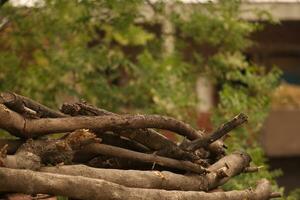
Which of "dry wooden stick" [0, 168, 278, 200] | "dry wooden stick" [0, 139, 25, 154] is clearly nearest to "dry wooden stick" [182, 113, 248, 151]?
"dry wooden stick" [0, 168, 278, 200]

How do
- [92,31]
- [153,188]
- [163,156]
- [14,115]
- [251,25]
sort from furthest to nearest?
[92,31]
[251,25]
[163,156]
[153,188]
[14,115]

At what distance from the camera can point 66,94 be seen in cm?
652

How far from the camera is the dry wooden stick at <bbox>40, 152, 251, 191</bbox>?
2.24 meters

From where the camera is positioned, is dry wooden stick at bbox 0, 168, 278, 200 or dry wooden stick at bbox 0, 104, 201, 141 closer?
dry wooden stick at bbox 0, 168, 278, 200

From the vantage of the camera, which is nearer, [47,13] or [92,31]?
[47,13]

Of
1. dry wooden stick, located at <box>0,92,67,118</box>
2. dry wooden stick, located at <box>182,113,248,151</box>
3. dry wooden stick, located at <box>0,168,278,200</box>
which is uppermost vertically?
dry wooden stick, located at <box>182,113,248,151</box>

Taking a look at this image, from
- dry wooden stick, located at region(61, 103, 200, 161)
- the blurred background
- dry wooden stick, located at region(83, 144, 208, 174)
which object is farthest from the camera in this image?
the blurred background

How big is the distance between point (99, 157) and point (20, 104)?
0.41 m

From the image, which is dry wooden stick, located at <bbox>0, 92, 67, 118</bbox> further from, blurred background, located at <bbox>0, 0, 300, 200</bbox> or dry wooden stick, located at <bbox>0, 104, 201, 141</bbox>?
blurred background, located at <bbox>0, 0, 300, 200</bbox>

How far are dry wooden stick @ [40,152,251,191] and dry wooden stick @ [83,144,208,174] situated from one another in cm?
4

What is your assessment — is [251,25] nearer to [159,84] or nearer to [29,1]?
[159,84]

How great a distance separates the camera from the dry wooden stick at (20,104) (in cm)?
222

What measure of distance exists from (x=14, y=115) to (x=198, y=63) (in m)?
4.93

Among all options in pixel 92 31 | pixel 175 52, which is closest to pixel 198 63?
pixel 175 52
